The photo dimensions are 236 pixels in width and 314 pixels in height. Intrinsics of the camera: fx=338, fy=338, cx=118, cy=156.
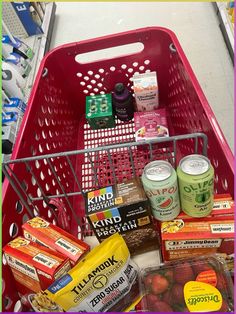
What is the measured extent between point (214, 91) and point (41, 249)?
1714 mm

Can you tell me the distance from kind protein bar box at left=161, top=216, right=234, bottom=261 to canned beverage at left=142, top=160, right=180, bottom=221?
0.15ft

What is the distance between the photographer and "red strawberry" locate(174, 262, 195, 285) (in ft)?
3.16

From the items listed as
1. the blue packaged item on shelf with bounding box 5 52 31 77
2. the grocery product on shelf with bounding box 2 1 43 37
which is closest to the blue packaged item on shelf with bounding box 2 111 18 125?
the blue packaged item on shelf with bounding box 5 52 31 77

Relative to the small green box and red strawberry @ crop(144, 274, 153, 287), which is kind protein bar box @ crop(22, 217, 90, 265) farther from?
the small green box

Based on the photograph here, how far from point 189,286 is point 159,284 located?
0.09 meters

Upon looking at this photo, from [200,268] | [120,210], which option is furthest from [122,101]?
[200,268]

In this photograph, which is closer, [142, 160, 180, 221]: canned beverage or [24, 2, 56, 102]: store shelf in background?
[142, 160, 180, 221]: canned beverage

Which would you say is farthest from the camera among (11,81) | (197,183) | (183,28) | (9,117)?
(183,28)

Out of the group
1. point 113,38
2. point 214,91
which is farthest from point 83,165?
point 214,91

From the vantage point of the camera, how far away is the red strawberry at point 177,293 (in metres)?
0.92

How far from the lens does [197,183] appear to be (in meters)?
0.88

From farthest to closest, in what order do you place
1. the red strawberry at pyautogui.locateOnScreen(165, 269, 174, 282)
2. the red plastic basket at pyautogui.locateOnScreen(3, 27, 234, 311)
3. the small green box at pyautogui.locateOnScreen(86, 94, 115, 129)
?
the small green box at pyautogui.locateOnScreen(86, 94, 115, 129), the red plastic basket at pyautogui.locateOnScreen(3, 27, 234, 311), the red strawberry at pyautogui.locateOnScreen(165, 269, 174, 282)

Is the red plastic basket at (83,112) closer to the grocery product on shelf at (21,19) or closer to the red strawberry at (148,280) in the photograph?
the red strawberry at (148,280)

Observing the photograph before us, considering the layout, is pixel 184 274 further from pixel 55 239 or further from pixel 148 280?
pixel 55 239
